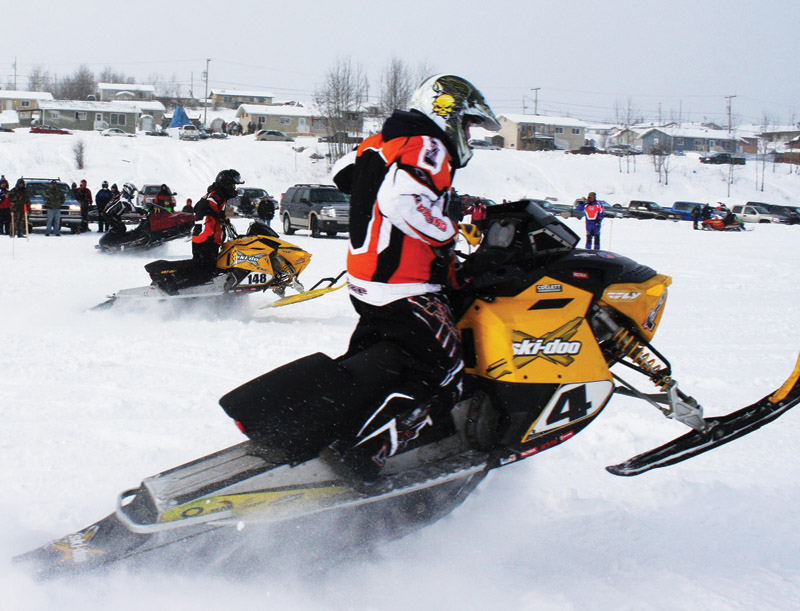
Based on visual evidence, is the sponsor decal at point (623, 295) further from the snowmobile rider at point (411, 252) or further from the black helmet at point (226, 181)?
the black helmet at point (226, 181)

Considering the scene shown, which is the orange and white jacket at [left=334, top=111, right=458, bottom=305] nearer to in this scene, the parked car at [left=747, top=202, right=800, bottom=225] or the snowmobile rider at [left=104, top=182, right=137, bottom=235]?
the snowmobile rider at [left=104, top=182, right=137, bottom=235]

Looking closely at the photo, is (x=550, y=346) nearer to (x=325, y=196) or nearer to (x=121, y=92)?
(x=325, y=196)

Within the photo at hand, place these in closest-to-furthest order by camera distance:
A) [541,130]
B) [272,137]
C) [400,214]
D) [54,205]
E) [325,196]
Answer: [400,214], [54,205], [325,196], [272,137], [541,130]

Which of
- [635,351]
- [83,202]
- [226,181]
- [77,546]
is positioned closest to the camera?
[77,546]

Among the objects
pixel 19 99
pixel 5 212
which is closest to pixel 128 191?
pixel 5 212

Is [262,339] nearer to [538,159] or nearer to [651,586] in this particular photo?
Answer: [651,586]

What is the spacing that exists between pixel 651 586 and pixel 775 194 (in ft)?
201

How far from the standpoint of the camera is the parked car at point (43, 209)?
70.1 ft

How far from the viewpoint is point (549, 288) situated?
3143 mm

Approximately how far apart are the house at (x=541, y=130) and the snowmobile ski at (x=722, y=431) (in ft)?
233

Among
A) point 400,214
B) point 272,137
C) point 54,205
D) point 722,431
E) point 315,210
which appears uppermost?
point 272,137

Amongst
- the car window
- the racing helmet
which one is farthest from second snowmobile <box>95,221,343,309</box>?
the car window

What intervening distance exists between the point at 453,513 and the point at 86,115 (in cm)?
7891

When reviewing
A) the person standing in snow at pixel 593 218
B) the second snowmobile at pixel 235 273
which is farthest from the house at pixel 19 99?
the second snowmobile at pixel 235 273
